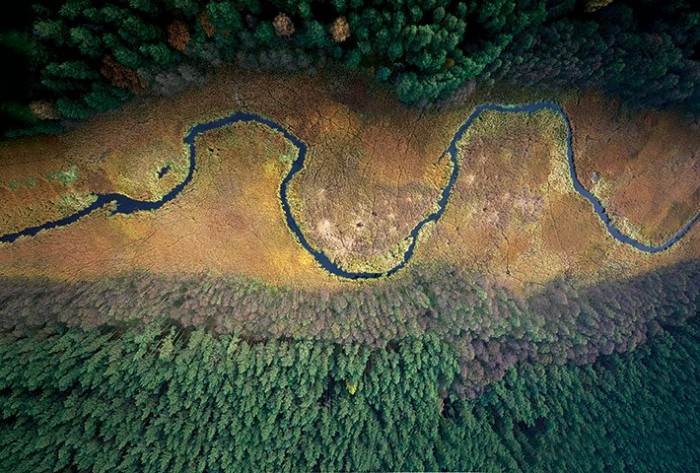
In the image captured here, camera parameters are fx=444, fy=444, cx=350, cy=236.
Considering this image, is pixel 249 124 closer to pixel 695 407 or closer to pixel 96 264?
pixel 96 264

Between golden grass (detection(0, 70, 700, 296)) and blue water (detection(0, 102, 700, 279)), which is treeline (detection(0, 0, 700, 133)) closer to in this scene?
golden grass (detection(0, 70, 700, 296))

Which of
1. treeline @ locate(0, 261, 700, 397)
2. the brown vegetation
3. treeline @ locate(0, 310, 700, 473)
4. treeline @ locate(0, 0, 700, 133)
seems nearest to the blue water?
treeline @ locate(0, 261, 700, 397)

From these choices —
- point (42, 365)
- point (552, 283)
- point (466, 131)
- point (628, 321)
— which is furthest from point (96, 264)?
point (628, 321)

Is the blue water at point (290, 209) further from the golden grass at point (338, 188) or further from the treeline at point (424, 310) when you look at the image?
the treeline at point (424, 310)

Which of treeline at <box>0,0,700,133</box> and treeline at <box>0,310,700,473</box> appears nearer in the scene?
treeline at <box>0,0,700,133</box>

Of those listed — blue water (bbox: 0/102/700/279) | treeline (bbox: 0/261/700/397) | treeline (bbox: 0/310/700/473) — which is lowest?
treeline (bbox: 0/310/700/473)

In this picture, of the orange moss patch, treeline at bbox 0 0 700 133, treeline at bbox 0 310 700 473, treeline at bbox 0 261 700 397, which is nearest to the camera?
treeline at bbox 0 0 700 133

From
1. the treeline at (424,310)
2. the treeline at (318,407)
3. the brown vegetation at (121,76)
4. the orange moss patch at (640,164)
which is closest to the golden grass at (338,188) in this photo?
the orange moss patch at (640,164)

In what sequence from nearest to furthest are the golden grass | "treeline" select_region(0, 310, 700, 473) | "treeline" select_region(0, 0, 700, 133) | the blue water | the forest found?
1. "treeline" select_region(0, 0, 700, 133)
2. the forest
3. "treeline" select_region(0, 310, 700, 473)
4. the golden grass
5. the blue water
